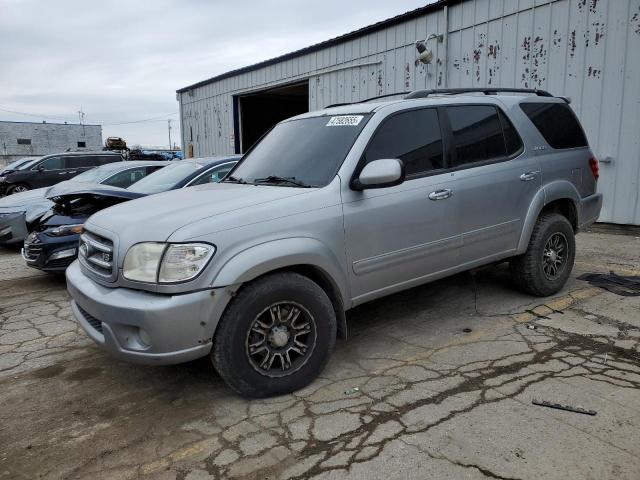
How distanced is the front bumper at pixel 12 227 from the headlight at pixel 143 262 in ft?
20.4

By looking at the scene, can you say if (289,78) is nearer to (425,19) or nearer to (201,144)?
(425,19)

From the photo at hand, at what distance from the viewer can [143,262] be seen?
2873mm

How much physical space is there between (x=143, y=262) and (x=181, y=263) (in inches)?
9.7

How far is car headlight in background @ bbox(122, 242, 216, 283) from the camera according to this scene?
2799 millimetres

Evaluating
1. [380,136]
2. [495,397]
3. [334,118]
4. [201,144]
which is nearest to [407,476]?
[495,397]

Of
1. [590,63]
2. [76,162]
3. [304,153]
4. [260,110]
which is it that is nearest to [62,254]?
[304,153]

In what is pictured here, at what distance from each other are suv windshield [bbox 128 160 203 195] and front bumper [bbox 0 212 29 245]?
2.42 m

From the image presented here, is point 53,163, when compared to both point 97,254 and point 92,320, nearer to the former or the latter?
point 97,254

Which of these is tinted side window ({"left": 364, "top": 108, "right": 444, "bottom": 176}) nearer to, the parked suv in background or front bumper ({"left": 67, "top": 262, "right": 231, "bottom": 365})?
front bumper ({"left": 67, "top": 262, "right": 231, "bottom": 365})

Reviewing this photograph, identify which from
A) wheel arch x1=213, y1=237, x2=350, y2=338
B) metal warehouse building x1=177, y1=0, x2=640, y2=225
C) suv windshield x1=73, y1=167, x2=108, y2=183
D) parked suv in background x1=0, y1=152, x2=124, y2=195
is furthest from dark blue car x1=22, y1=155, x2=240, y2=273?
parked suv in background x1=0, y1=152, x2=124, y2=195

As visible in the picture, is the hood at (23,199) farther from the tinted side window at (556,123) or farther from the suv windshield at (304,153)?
the tinted side window at (556,123)

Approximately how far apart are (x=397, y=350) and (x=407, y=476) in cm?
152

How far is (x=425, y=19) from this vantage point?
10.3m

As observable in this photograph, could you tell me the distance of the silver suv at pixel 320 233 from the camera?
2.85 metres
